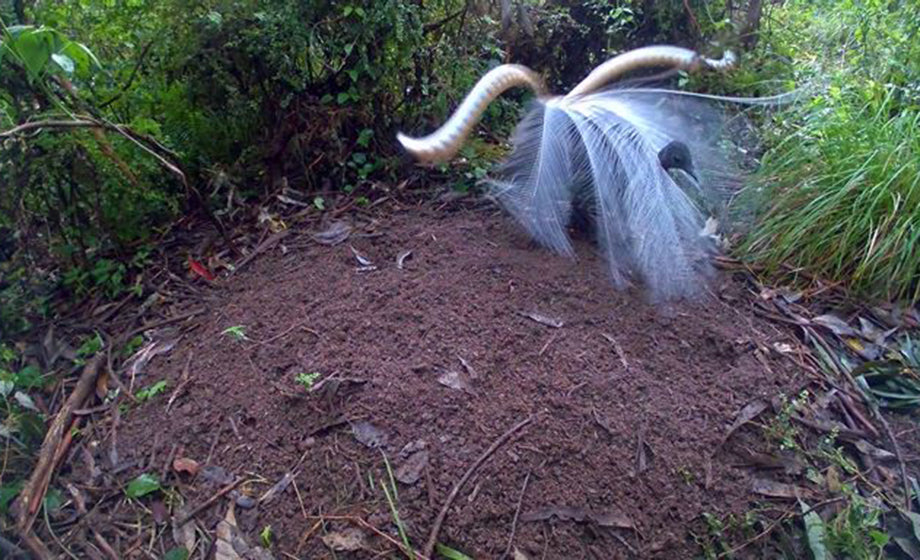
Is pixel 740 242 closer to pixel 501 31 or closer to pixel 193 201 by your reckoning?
pixel 501 31

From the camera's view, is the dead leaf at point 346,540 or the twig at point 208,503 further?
the twig at point 208,503

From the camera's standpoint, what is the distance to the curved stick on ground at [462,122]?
283 cm

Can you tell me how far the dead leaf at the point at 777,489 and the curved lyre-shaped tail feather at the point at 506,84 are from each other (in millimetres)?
1621

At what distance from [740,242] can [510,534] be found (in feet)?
5.67

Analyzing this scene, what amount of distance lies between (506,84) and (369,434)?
1694 millimetres

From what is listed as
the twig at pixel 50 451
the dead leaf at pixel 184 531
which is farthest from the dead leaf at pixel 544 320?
the twig at pixel 50 451

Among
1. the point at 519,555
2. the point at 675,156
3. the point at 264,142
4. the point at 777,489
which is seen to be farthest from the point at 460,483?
the point at 264,142

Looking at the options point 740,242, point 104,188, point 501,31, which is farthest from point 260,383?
point 501,31

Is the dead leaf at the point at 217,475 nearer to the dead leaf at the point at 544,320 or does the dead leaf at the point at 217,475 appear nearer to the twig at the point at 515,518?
the twig at the point at 515,518

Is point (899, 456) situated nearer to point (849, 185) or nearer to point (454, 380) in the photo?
point (849, 185)

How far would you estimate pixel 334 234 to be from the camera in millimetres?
3014

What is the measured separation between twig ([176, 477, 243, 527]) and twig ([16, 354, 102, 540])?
46 cm

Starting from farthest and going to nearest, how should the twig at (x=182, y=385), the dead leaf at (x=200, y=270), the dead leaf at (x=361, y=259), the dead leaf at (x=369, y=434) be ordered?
the dead leaf at (x=200, y=270) < the dead leaf at (x=361, y=259) < the twig at (x=182, y=385) < the dead leaf at (x=369, y=434)

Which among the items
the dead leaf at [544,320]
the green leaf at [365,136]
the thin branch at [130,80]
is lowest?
the dead leaf at [544,320]
